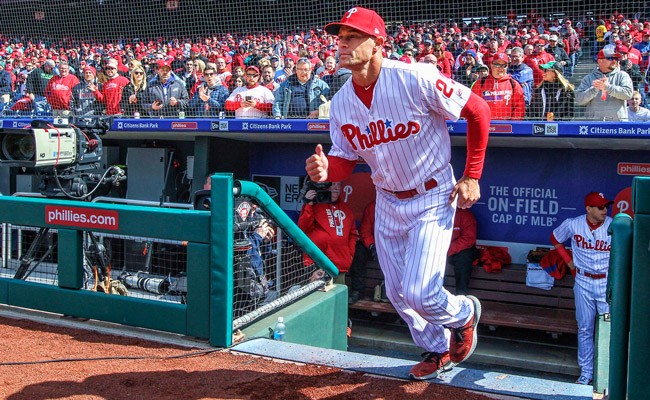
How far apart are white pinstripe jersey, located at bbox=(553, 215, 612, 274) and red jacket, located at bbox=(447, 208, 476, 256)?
859mm

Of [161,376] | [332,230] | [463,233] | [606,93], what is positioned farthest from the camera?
[463,233]

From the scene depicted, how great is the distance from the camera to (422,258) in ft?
9.16

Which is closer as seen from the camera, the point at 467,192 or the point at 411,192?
the point at 467,192

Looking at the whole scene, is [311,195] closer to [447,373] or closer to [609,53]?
[609,53]

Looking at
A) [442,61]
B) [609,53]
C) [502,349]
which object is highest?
[442,61]

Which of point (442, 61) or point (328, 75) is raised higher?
point (442, 61)

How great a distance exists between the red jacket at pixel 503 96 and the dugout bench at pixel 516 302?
1506mm

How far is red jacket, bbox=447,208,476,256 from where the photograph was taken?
641 centimetres

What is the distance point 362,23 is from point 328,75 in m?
4.56

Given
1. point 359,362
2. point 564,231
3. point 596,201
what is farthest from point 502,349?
point 359,362

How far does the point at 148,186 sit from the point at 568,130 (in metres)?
4.88

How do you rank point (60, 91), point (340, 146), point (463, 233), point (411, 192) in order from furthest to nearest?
point (60, 91) < point (463, 233) < point (340, 146) < point (411, 192)

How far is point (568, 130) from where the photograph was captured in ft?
17.7

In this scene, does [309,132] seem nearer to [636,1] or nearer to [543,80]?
[543,80]
